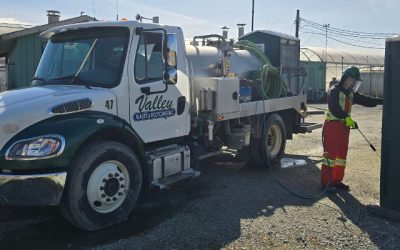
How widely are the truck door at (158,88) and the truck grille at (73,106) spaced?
2.21 feet

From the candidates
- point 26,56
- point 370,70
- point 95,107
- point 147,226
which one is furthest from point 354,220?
point 370,70

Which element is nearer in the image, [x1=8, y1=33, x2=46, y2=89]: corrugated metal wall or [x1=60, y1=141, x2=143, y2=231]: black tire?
[x1=60, y1=141, x2=143, y2=231]: black tire

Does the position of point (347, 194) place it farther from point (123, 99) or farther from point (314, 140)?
point (314, 140)

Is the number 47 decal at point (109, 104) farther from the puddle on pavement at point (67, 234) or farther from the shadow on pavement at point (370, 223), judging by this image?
the shadow on pavement at point (370, 223)

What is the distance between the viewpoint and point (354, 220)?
5551 mm

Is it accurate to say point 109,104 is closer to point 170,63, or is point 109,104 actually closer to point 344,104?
point 170,63

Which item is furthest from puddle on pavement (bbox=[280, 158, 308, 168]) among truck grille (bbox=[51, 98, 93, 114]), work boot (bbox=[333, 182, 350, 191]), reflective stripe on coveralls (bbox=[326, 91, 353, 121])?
truck grille (bbox=[51, 98, 93, 114])

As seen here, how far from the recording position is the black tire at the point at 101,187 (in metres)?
4.89

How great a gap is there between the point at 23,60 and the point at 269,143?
1068 centimetres

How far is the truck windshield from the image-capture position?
561 cm

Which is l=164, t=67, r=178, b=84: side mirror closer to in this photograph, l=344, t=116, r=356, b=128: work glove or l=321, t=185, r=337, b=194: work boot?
l=344, t=116, r=356, b=128: work glove

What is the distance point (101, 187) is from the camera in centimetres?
518

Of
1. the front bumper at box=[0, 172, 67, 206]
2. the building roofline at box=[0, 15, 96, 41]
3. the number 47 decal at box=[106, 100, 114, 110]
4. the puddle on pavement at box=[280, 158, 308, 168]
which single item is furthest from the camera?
the building roofline at box=[0, 15, 96, 41]

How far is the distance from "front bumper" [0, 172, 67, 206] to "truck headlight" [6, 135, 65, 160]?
200mm
